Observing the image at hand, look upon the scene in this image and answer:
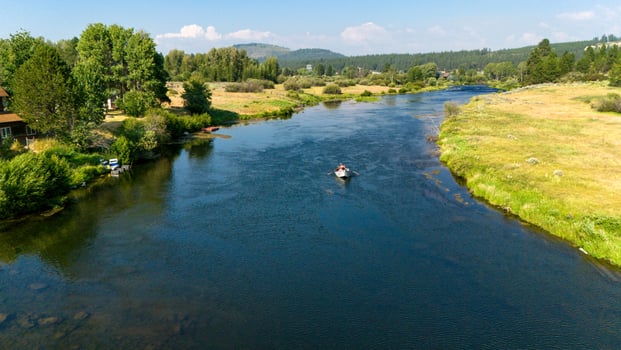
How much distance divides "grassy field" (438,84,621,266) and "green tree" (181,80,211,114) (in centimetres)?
5153

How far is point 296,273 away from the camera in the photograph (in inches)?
1115

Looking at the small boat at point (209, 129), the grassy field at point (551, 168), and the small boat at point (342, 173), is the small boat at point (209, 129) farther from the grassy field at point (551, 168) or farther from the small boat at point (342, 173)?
the grassy field at point (551, 168)

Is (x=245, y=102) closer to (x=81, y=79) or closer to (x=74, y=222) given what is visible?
(x=81, y=79)

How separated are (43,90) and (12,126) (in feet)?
22.6

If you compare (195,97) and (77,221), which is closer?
(77,221)

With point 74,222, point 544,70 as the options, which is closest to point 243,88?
point 74,222

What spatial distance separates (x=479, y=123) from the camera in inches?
3046

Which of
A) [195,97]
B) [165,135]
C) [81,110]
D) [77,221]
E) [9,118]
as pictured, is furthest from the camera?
[195,97]

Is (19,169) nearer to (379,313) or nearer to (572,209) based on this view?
(379,313)

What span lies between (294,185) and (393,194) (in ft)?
36.4

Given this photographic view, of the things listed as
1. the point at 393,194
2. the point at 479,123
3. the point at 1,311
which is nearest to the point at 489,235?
the point at 393,194

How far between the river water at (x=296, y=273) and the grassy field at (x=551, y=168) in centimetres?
181

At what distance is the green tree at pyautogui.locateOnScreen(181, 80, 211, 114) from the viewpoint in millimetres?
91062

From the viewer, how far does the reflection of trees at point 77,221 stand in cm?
3206
